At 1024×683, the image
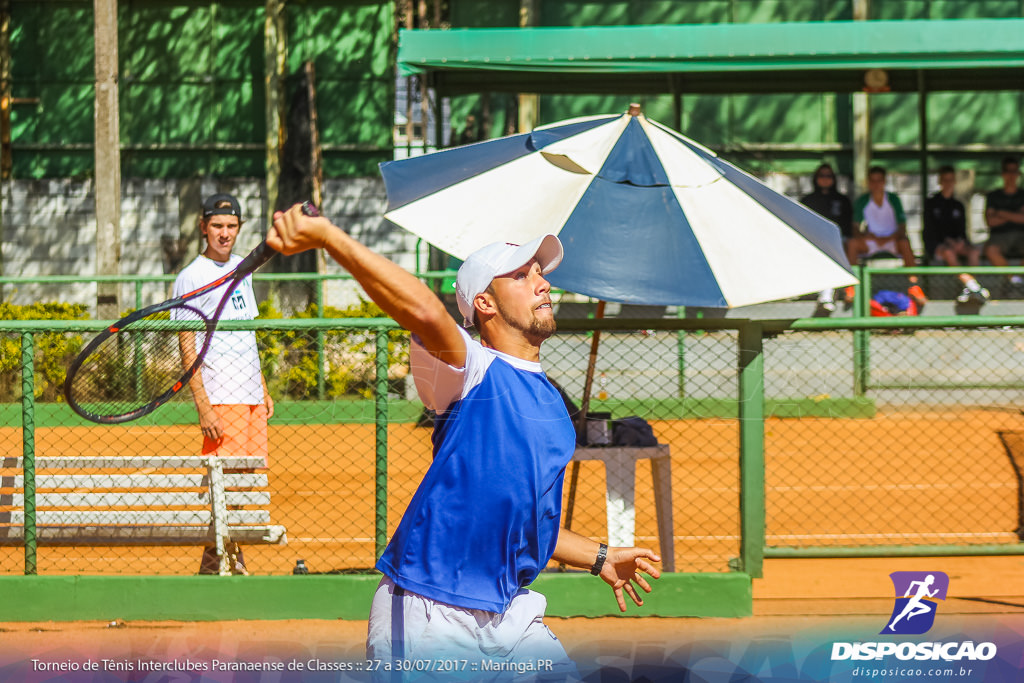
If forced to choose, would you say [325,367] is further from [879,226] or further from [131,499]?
[879,226]

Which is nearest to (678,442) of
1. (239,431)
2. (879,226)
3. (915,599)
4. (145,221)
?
(915,599)

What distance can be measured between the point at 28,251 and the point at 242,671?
14.7m

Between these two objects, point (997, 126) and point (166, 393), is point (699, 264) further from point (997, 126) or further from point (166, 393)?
point (997, 126)

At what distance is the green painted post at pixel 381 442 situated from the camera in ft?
18.4

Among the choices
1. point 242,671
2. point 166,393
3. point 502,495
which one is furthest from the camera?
point 242,671

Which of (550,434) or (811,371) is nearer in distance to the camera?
(550,434)

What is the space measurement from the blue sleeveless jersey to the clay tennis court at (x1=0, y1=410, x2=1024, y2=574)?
376 cm

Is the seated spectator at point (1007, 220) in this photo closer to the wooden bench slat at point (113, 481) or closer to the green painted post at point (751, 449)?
the green painted post at point (751, 449)

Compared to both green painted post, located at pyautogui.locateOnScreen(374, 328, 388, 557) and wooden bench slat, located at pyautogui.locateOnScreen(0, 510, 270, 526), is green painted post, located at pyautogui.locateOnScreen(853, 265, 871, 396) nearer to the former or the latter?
green painted post, located at pyautogui.locateOnScreen(374, 328, 388, 557)

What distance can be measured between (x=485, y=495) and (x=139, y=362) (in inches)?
151

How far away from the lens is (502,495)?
2.79 metres

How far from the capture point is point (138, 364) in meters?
6.01

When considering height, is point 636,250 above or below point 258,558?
above

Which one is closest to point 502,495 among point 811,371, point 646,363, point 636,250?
point 636,250
